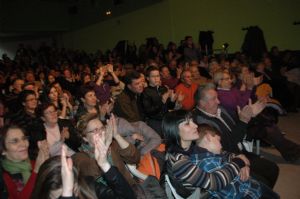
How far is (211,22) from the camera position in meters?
10.7

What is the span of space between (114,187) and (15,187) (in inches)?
30.6

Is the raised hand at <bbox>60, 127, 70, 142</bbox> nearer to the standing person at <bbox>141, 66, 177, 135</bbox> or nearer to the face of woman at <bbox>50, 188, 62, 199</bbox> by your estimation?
the standing person at <bbox>141, 66, 177, 135</bbox>

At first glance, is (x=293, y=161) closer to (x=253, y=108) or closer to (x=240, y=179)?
(x=253, y=108)

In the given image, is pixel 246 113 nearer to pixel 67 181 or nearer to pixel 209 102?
pixel 209 102

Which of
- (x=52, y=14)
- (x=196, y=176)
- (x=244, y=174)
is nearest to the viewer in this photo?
(x=196, y=176)

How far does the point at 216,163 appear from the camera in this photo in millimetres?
2273

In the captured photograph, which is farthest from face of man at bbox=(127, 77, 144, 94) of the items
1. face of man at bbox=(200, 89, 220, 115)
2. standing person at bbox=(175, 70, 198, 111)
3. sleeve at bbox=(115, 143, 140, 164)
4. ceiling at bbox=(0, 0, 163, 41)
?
ceiling at bbox=(0, 0, 163, 41)

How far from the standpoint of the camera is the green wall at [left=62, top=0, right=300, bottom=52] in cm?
974

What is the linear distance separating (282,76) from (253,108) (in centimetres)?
434

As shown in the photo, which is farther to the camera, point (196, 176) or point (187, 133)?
point (187, 133)

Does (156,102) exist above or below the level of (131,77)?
below

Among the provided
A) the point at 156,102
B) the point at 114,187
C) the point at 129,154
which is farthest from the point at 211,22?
the point at 114,187

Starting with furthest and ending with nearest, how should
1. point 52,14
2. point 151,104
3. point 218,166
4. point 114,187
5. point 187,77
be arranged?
point 52,14 → point 187,77 → point 151,104 → point 218,166 → point 114,187

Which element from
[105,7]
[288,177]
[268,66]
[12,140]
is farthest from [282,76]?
[105,7]
